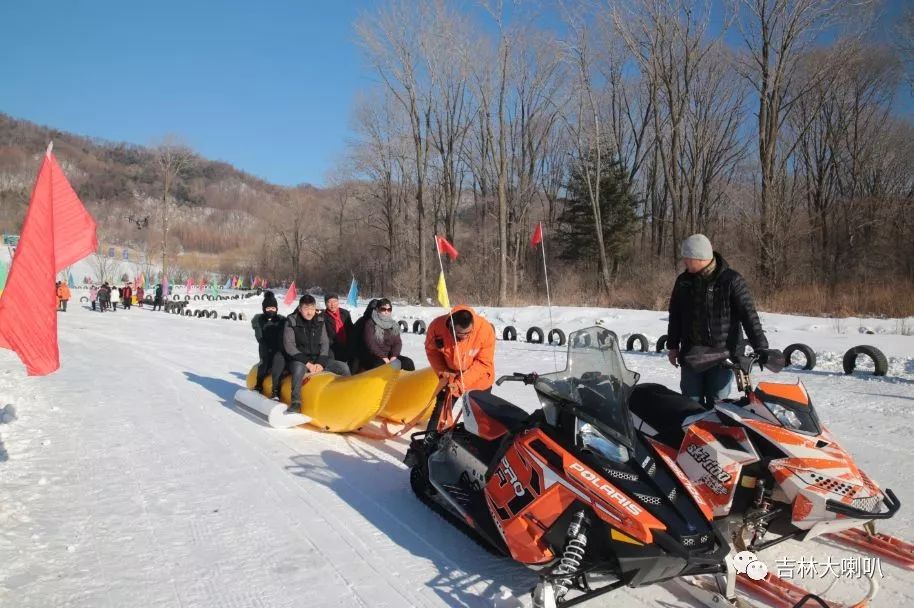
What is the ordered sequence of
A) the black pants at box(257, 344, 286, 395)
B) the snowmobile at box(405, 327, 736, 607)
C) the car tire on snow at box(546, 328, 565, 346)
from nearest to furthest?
the snowmobile at box(405, 327, 736, 607)
the black pants at box(257, 344, 286, 395)
the car tire on snow at box(546, 328, 565, 346)

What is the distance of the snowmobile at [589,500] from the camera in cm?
280

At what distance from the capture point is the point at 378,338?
24.4 feet

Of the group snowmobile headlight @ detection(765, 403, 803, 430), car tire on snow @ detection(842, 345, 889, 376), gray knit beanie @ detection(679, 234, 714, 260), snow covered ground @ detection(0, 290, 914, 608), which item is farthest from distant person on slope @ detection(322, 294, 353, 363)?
car tire on snow @ detection(842, 345, 889, 376)

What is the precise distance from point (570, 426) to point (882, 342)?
1098cm

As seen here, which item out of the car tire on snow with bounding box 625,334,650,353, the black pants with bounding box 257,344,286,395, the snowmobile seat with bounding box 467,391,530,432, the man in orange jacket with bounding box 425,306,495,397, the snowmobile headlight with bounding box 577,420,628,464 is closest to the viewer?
the snowmobile headlight with bounding box 577,420,628,464

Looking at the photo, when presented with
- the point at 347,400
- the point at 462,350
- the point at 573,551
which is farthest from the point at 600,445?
the point at 347,400

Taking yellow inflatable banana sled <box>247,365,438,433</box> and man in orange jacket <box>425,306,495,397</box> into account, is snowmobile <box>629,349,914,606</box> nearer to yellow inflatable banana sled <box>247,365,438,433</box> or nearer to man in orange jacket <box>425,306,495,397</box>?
man in orange jacket <box>425,306,495,397</box>

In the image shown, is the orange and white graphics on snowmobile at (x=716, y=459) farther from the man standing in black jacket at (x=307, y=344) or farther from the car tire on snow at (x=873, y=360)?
the car tire on snow at (x=873, y=360)

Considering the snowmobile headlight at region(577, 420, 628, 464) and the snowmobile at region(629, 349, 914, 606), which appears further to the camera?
the snowmobile at region(629, 349, 914, 606)

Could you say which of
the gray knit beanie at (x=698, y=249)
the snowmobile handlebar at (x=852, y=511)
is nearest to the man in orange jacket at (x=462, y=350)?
the gray knit beanie at (x=698, y=249)

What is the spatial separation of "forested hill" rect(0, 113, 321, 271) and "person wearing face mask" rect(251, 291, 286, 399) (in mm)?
69207

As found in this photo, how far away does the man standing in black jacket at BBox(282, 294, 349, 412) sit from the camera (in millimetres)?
6910

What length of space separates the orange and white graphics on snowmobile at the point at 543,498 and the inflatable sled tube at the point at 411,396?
104 inches

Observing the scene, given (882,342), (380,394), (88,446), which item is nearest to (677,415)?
(380,394)
